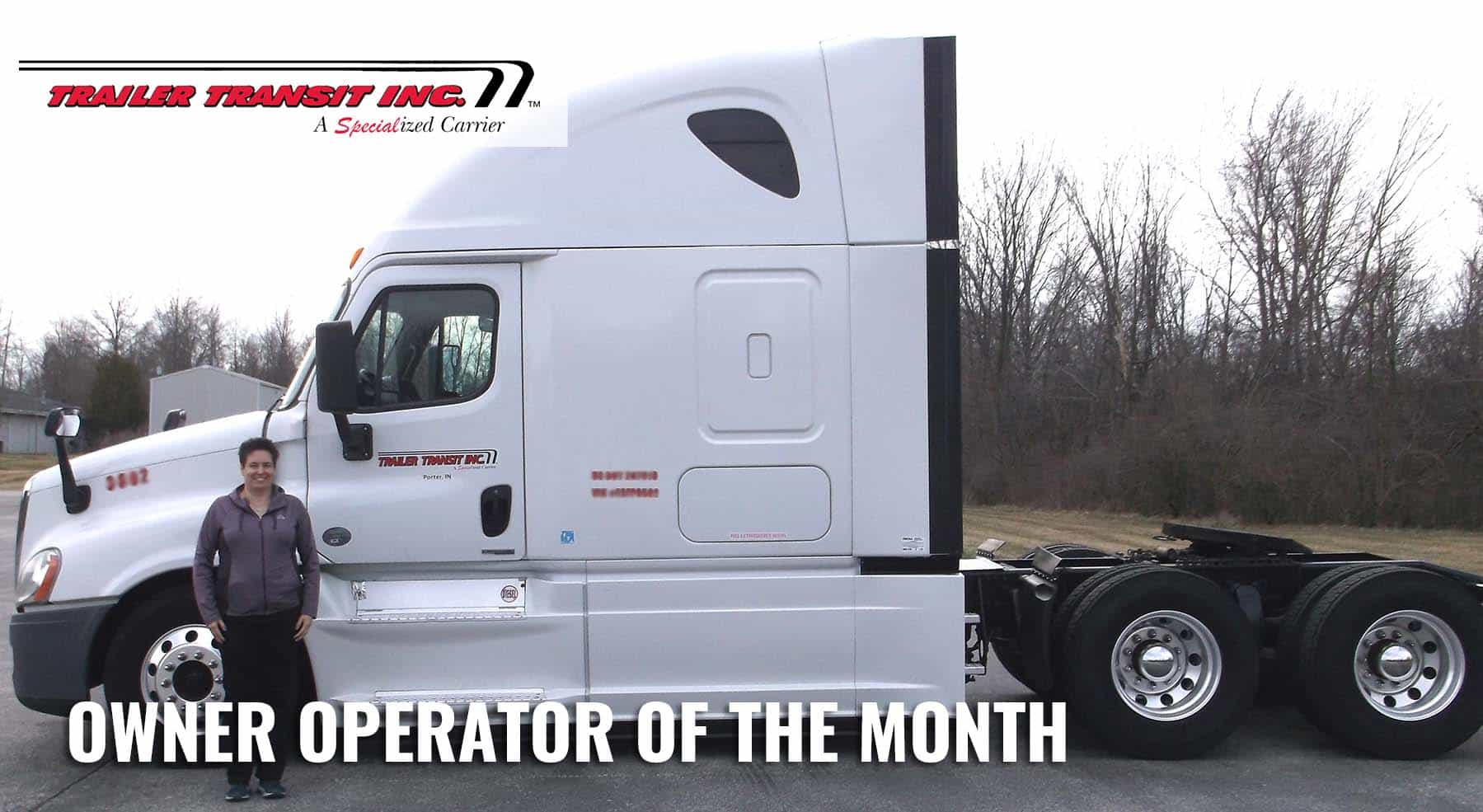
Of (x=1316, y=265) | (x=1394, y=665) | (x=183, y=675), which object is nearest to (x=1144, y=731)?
(x=1394, y=665)

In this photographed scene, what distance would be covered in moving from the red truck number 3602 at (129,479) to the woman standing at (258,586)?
89cm

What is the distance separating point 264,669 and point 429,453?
1.29 meters

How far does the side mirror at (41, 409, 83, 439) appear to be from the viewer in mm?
5891

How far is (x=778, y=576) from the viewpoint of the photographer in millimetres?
5984

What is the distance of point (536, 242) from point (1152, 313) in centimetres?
3384

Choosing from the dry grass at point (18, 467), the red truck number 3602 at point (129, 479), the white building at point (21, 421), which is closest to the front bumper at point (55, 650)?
the red truck number 3602 at point (129, 479)

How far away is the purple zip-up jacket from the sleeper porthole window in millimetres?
2827

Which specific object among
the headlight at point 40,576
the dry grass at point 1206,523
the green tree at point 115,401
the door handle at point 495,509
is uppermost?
the green tree at point 115,401

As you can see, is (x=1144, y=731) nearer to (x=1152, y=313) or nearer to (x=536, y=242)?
(x=536, y=242)

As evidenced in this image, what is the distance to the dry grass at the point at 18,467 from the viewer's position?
138 ft

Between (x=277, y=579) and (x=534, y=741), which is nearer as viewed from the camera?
(x=277, y=579)

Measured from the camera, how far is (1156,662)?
6.26m

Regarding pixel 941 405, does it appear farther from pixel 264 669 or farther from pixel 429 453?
pixel 264 669

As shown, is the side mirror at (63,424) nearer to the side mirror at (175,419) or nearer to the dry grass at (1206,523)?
the side mirror at (175,419)
